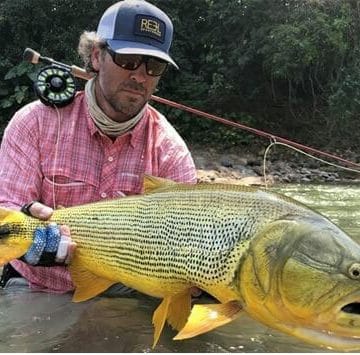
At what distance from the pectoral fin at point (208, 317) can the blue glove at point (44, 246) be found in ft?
3.30

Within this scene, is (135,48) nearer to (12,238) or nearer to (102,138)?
(102,138)

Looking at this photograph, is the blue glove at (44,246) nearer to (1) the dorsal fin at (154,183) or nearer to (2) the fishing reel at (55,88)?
(1) the dorsal fin at (154,183)

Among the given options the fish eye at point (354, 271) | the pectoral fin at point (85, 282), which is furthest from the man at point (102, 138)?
the fish eye at point (354, 271)

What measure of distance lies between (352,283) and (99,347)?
1.43 metres

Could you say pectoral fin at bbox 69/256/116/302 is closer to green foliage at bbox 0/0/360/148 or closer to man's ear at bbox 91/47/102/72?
man's ear at bbox 91/47/102/72

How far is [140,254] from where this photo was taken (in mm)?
2729

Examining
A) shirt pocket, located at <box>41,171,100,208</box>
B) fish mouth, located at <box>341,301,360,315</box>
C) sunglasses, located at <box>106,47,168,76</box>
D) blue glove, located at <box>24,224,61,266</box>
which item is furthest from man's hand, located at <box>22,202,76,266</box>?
fish mouth, located at <box>341,301,360,315</box>

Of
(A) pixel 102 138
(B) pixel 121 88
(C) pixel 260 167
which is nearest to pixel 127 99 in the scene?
(B) pixel 121 88

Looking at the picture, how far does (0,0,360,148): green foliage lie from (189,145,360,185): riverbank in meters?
1.17

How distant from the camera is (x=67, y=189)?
380 centimetres

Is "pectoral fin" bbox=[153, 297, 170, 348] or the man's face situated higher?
the man's face

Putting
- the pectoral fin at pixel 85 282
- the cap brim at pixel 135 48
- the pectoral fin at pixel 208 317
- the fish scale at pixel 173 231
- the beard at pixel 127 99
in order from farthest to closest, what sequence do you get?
1. the beard at pixel 127 99
2. the cap brim at pixel 135 48
3. the pectoral fin at pixel 85 282
4. the fish scale at pixel 173 231
5. the pectoral fin at pixel 208 317

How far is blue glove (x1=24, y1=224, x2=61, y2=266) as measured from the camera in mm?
2982

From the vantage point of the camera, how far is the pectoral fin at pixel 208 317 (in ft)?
7.25
